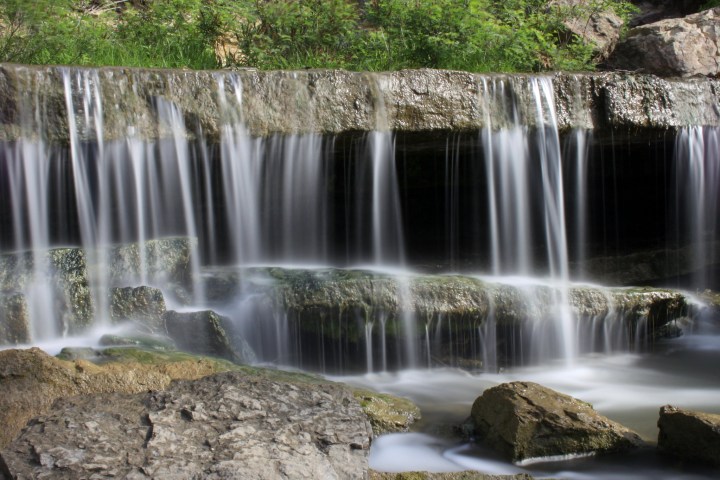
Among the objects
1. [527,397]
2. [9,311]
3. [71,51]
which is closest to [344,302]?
[527,397]

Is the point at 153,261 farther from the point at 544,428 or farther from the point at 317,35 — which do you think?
the point at 317,35

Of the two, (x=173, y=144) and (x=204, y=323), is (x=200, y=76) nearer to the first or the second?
(x=173, y=144)

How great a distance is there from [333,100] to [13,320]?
318 centimetres

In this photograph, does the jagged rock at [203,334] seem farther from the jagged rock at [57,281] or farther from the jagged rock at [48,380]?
the jagged rock at [48,380]

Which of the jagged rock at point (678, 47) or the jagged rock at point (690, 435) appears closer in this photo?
the jagged rock at point (690, 435)

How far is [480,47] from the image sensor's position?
974 centimetres

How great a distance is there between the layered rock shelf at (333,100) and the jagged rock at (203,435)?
11.0 ft

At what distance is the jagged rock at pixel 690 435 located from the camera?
4.19 m

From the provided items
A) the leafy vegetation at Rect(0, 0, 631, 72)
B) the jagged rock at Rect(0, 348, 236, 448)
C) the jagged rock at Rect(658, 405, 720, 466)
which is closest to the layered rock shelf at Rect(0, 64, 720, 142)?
the leafy vegetation at Rect(0, 0, 631, 72)

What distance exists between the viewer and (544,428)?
4352mm

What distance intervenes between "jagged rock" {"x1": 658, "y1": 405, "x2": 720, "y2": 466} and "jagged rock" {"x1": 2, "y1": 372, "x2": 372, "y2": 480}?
185 cm

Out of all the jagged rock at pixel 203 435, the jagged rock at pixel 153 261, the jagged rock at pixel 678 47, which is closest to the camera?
the jagged rock at pixel 203 435

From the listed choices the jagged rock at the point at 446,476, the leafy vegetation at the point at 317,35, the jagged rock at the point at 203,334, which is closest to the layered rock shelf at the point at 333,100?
the jagged rock at the point at 203,334

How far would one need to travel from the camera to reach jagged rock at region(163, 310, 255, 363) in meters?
5.67
